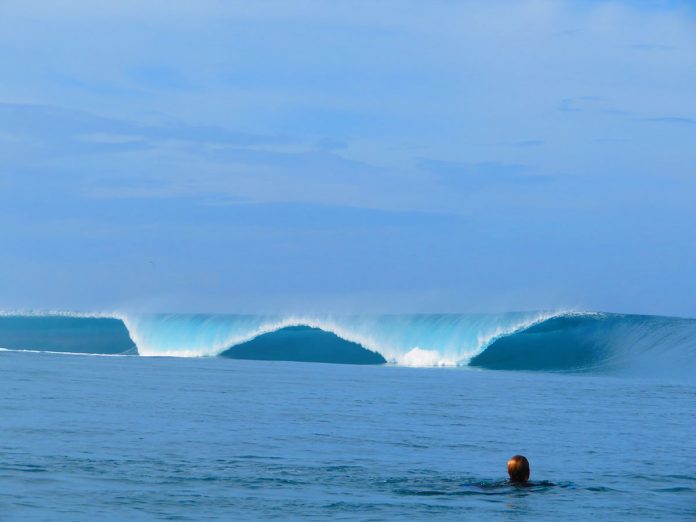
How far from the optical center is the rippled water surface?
867 cm

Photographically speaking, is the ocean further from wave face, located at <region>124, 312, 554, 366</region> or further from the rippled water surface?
wave face, located at <region>124, 312, 554, 366</region>

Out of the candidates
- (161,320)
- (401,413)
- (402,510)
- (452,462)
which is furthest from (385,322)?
(402,510)

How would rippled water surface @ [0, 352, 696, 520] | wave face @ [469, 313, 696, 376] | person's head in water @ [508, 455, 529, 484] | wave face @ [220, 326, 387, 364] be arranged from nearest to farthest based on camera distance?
rippled water surface @ [0, 352, 696, 520]
person's head in water @ [508, 455, 529, 484]
wave face @ [469, 313, 696, 376]
wave face @ [220, 326, 387, 364]

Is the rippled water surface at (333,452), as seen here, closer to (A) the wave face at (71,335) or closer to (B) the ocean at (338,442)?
(B) the ocean at (338,442)

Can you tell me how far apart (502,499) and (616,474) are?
6.58 feet

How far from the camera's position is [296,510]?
8.41 meters

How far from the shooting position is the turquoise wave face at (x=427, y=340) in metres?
32.6

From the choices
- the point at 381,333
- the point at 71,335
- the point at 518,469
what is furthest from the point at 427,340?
the point at 518,469

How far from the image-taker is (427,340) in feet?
124

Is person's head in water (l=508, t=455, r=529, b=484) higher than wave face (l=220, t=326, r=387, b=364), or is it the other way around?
wave face (l=220, t=326, r=387, b=364)

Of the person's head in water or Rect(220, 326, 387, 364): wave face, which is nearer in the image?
the person's head in water

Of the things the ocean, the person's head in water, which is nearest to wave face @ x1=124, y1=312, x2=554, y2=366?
the ocean

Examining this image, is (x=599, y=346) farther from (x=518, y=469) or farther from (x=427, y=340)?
(x=518, y=469)

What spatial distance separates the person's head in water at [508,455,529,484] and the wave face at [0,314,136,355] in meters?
31.8
